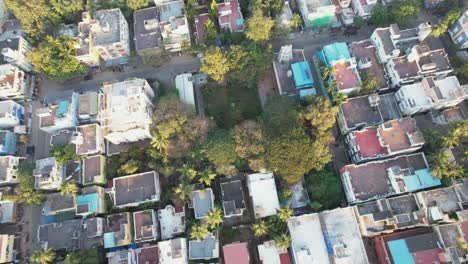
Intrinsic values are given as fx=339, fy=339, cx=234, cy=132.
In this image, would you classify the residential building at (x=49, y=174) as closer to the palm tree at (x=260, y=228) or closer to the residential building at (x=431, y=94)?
the palm tree at (x=260, y=228)

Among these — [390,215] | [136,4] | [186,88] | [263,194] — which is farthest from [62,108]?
[390,215]

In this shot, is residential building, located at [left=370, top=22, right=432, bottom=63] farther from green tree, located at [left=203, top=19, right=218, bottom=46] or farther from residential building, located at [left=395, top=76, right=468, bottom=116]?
green tree, located at [left=203, top=19, right=218, bottom=46]

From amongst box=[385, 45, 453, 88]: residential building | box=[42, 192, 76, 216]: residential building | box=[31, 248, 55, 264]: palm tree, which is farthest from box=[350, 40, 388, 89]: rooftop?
box=[31, 248, 55, 264]: palm tree

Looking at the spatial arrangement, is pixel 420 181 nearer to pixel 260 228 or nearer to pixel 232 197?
pixel 260 228

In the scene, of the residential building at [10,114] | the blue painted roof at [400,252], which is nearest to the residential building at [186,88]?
the residential building at [10,114]

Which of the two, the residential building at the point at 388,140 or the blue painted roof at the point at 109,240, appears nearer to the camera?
the blue painted roof at the point at 109,240
